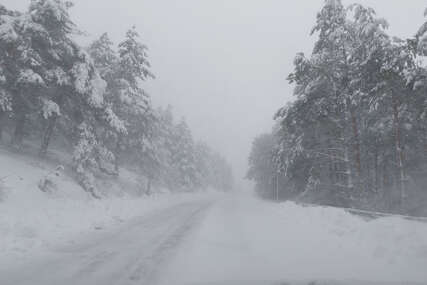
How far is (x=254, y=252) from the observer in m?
8.63

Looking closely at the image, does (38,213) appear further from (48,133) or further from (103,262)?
(48,133)

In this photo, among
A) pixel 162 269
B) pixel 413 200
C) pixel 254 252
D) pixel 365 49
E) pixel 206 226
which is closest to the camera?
pixel 162 269

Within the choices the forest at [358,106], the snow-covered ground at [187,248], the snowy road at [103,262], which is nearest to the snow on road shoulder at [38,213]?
the snow-covered ground at [187,248]

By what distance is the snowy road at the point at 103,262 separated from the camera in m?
5.79

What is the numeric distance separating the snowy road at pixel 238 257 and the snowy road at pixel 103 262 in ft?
0.06

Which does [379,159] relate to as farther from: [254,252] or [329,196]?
[254,252]

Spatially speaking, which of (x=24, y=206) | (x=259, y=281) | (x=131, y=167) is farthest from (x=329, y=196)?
(x=131, y=167)

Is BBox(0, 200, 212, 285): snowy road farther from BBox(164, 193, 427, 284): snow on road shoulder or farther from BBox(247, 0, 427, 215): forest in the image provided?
BBox(247, 0, 427, 215): forest

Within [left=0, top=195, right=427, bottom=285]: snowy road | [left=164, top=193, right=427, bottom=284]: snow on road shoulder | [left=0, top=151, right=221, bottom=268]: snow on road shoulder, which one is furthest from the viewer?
[left=0, top=151, right=221, bottom=268]: snow on road shoulder

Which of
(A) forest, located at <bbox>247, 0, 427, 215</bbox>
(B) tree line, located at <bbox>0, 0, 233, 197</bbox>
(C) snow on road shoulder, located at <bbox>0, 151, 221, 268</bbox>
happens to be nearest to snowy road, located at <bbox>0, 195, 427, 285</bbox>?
(C) snow on road shoulder, located at <bbox>0, 151, 221, 268</bbox>

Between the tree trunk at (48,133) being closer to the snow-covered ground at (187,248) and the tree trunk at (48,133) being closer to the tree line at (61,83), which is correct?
the tree line at (61,83)

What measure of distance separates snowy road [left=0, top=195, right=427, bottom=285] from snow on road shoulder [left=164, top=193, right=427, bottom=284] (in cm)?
2

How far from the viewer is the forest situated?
13.9 meters

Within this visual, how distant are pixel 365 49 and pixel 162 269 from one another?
570 inches
